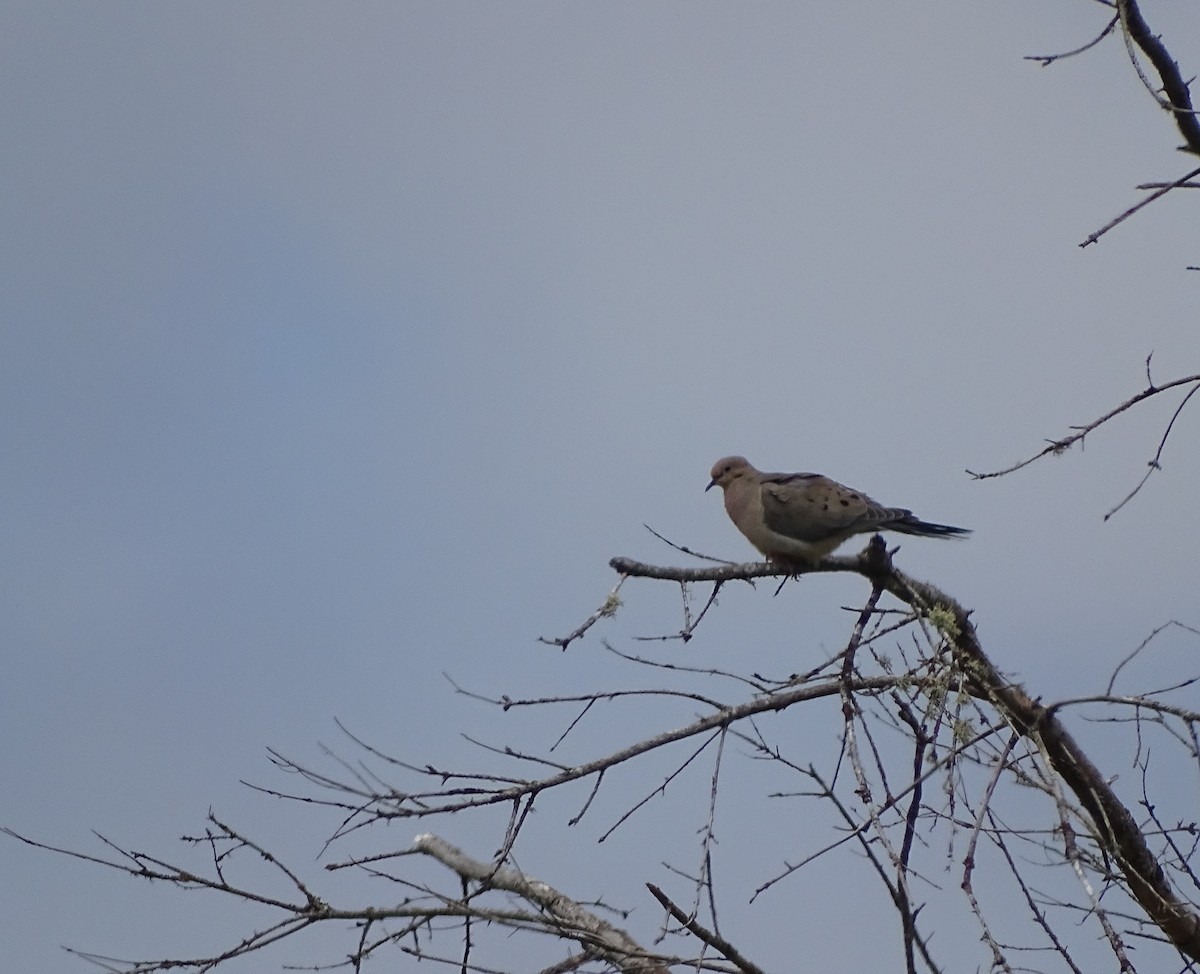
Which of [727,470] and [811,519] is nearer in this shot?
[811,519]

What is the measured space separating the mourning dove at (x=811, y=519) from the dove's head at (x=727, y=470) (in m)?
0.47

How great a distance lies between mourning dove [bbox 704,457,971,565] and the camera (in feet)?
19.5

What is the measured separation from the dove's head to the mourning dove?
0.47 m

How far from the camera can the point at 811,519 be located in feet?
19.9

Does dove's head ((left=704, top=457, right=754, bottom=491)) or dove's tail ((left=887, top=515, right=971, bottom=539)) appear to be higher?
dove's head ((left=704, top=457, right=754, bottom=491))

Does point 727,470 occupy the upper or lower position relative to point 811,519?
upper

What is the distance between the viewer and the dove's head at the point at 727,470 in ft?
22.7

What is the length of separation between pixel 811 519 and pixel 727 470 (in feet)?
3.31

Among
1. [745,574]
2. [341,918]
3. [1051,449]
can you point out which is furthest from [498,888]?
[1051,449]

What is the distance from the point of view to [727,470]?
6.98 metres

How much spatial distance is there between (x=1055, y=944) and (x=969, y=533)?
2.15m

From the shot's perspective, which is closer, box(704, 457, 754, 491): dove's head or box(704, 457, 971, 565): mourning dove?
box(704, 457, 971, 565): mourning dove

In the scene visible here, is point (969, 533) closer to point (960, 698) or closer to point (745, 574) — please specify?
point (745, 574)

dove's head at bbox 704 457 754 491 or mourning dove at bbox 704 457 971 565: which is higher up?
dove's head at bbox 704 457 754 491
